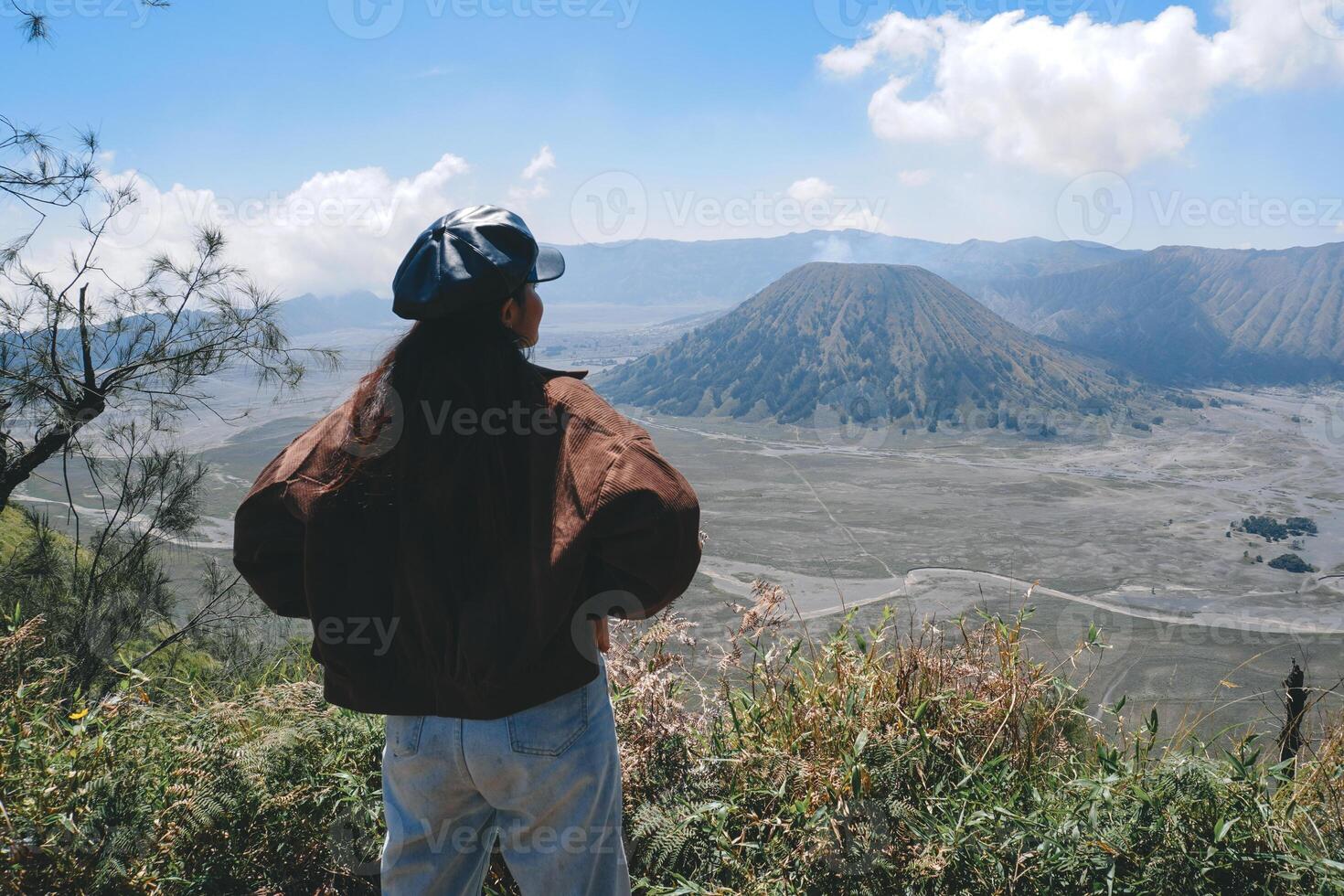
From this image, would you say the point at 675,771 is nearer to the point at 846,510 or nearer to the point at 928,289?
the point at 846,510

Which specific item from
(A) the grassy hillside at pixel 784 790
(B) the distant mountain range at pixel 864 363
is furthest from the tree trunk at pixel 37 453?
(B) the distant mountain range at pixel 864 363

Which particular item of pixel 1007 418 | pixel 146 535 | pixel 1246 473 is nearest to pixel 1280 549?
pixel 1246 473

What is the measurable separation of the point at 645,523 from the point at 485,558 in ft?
0.75

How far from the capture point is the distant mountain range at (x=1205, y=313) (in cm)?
10644

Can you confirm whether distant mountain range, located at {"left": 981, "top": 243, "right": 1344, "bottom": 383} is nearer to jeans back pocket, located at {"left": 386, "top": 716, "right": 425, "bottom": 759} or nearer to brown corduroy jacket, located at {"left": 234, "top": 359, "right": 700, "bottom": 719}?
brown corduroy jacket, located at {"left": 234, "top": 359, "right": 700, "bottom": 719}

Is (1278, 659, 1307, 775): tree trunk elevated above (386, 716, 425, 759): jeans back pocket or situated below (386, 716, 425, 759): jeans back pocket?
below

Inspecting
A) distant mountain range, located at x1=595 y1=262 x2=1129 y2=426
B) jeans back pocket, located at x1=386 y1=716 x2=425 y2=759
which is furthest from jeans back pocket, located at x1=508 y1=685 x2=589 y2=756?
distant mountain range, located at x1=595 y1=262 x2=1129 y2=426

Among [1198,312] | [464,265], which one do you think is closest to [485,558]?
[464,265]

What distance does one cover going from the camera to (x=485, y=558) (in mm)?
1096

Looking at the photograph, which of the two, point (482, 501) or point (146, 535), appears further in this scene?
point (146, 535)

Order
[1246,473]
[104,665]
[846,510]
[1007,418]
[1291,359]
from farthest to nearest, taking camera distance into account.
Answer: [1291,359], [1007,418], [1246,473], [846,510], [104,665]

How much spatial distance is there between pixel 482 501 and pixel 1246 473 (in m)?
71.5

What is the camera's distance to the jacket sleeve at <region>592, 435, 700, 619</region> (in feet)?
3.36

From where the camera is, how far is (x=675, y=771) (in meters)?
1.87
